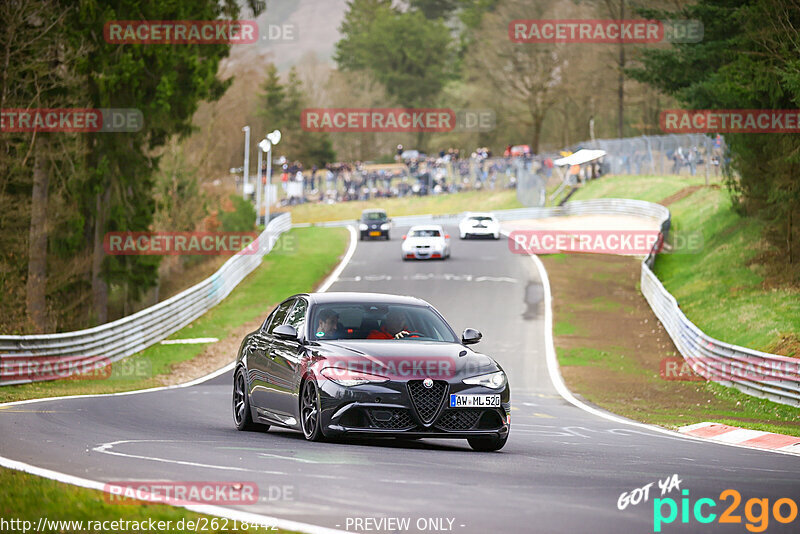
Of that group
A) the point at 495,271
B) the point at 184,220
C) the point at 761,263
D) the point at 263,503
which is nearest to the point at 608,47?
the point at 184,220

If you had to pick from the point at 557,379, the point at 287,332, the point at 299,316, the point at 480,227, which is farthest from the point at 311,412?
the point at 480,227

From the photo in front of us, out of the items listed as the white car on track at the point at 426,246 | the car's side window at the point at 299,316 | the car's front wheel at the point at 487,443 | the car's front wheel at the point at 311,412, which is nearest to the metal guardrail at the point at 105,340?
the white car on track at the point at 426,246

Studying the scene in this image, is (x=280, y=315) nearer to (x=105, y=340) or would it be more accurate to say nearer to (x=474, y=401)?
(x=474, y=401)

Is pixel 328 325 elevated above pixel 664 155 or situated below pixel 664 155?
below

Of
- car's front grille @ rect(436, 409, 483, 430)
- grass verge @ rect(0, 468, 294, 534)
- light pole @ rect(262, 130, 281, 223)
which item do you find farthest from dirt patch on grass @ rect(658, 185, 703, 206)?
grass verge @ rect(0, 468, 294, 534)

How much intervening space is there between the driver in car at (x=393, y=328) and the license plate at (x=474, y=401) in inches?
51.5

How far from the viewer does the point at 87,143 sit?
38.0 meters

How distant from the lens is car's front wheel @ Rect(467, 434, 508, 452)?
37.9 feet

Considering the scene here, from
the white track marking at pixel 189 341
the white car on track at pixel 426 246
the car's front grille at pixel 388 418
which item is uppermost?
the white car on track at pixel 426 246

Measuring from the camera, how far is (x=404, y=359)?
1121 cm

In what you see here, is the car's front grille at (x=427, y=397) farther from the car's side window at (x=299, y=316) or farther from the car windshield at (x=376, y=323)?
the car's side window at (x=299, y=316)

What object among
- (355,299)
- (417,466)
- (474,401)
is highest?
(355,299)

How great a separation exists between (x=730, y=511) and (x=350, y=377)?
4.34 m

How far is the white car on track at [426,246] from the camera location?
168ft
